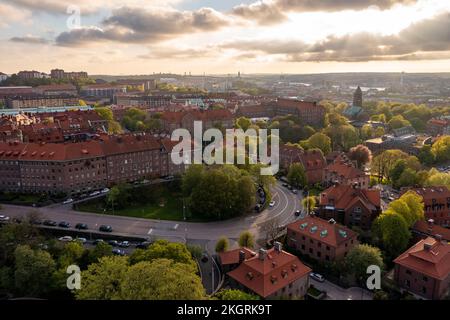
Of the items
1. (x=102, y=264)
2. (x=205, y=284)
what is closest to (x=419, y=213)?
(x=205, y=284)

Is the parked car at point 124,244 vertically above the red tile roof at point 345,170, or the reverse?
the red tile roof at point 345,170

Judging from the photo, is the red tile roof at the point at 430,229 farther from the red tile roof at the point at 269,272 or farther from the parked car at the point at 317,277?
the red tile roof at the point at 269,272

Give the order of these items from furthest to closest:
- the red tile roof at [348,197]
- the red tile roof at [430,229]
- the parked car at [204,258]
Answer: the red tile roof at [348,197], the red tile roof at [430,229], the parked car at [204,258]

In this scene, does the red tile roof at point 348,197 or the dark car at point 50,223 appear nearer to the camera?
the dark car at point 50,223

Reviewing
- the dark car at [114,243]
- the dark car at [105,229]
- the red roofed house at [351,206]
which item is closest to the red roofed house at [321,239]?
the red roofed house at [351,206]

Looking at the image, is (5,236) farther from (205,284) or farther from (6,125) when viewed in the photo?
(6,125)

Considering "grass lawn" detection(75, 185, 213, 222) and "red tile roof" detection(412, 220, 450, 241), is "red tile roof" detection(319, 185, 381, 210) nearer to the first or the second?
"red tile roof" detection(412, 220, 450, 241)
